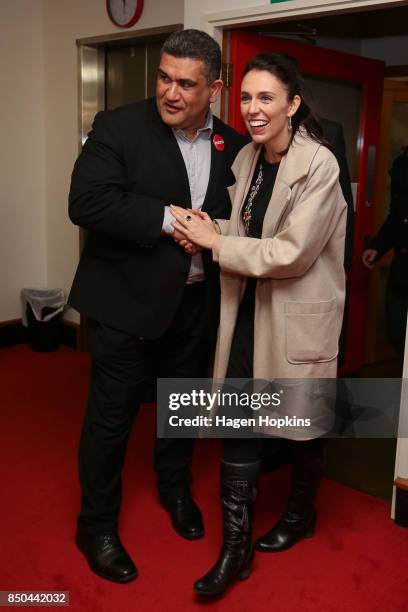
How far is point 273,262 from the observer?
73.0 inches

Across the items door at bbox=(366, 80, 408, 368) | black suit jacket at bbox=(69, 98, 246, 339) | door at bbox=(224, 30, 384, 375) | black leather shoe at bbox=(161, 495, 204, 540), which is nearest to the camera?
black suit jacket at bbox=(69, 98, 246, 339)

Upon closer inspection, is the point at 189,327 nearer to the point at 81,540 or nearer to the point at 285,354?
the point at 285,354

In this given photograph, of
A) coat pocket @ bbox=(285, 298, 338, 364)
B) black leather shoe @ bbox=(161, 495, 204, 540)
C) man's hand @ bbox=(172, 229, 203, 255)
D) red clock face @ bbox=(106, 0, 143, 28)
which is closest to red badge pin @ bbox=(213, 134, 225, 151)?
man's hand @ bbox=(172, 229, 203, 255)

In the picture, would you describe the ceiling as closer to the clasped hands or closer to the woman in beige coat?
the woman in beige coat

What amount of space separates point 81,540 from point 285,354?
0.95 m

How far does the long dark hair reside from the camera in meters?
1.85

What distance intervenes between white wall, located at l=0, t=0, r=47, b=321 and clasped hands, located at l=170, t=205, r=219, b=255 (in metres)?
2.63

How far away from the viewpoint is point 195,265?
→ 2.14 meters

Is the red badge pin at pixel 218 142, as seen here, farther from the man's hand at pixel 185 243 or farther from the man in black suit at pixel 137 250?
the man's hand at pixel 185 243

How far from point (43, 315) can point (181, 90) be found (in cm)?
272

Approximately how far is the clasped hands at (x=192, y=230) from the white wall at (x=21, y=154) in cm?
263

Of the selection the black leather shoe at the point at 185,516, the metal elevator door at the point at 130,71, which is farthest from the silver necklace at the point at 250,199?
the metal elevator door at the point at 130,71

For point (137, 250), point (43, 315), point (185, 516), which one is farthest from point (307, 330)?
point (43, 315)

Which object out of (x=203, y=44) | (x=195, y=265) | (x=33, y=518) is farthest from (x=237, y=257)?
(x=33, y=518)
